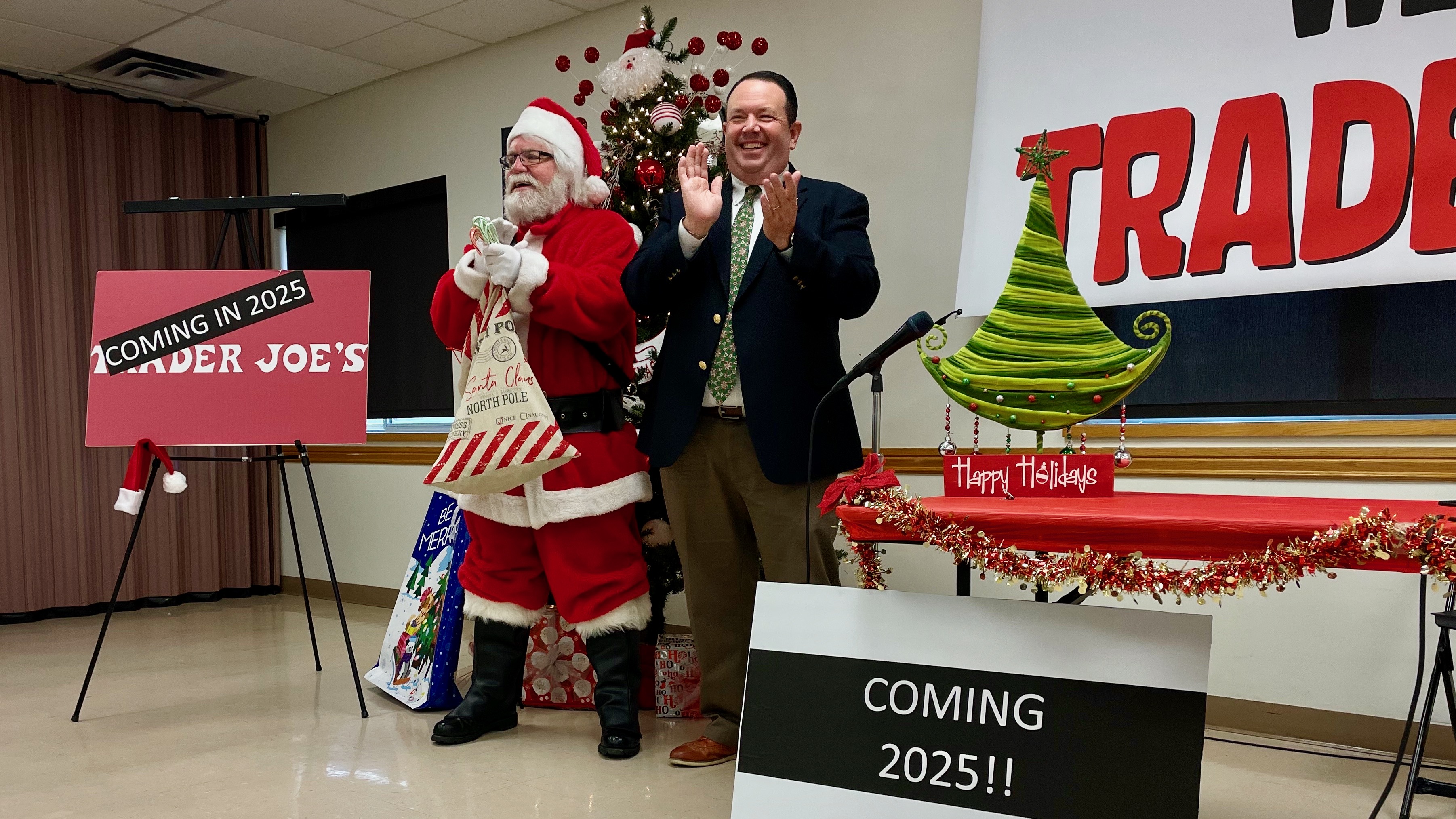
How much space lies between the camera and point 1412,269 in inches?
93.7

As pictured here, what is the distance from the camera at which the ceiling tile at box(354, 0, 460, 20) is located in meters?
3.92

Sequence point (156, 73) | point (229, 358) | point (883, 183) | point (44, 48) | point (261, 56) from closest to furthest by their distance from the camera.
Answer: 1. point (229, 358)
2. point (883, 183)
3. point (44, 48)
4. point (261, 56)
5. point (156, 73)

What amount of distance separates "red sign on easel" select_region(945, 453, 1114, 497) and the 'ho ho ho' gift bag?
104cm

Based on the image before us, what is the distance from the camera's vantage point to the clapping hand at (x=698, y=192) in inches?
83.4

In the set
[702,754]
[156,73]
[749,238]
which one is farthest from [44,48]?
[702,754]

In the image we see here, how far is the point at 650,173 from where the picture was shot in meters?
2.88

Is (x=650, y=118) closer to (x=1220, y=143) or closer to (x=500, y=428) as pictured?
(x=500, y=428)

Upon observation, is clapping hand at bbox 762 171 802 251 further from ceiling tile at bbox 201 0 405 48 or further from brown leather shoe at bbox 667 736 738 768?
ceiling tile at bbox 201 0 405 48

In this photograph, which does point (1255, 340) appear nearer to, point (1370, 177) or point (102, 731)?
point (1370, 177)

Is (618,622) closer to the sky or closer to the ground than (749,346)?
closer to the ground

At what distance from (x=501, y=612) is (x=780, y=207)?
1.28m

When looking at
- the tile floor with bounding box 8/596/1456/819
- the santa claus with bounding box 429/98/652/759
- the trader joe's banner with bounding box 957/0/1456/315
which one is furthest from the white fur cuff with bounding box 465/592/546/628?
the trader joe's banner with bounding box 957/0/1456/315

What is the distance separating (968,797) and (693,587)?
1.09 m

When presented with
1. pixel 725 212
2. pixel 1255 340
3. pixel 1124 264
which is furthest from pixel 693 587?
pixel 1255 340
